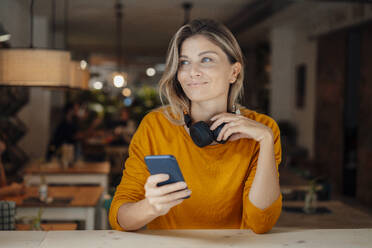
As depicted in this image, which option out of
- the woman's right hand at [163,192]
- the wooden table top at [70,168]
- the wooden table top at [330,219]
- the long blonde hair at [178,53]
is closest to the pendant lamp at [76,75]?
the wooden table top at [70,168]

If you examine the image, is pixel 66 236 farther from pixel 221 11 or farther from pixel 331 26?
pixel 221 11

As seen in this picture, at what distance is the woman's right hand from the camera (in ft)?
4.43

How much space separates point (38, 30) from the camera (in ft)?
31.6

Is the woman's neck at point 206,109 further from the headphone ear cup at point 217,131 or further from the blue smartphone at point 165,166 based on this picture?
the blue smartphone at point 165,166

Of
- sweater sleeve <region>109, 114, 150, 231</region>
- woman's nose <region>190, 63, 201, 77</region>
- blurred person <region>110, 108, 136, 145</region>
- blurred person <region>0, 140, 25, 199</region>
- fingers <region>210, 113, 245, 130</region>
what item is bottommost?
blurred person <region>0, 140, 25, 199</region>

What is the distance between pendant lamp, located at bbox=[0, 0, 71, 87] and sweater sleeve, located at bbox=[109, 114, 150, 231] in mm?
1714

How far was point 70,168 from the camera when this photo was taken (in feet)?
18.9

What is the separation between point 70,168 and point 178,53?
425cm

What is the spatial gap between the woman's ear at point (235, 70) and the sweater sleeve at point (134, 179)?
0.44 meters

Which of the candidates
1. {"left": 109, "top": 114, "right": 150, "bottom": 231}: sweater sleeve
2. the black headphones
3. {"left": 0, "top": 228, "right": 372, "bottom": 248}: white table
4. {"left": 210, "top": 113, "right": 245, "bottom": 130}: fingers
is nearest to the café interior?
{"left": 109, "top": 114, "right": 150, "bottom": 231}: sweater sleeve

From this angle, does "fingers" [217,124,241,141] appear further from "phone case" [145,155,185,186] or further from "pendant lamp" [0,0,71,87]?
"pendant lamp" [0,0,71,87]

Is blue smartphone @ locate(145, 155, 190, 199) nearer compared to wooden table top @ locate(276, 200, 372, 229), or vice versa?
blue smartphone @ locate(145, 155, 190, 199)

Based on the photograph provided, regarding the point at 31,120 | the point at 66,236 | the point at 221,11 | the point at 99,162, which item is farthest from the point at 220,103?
the point at 31,120

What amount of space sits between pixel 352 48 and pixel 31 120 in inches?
257
